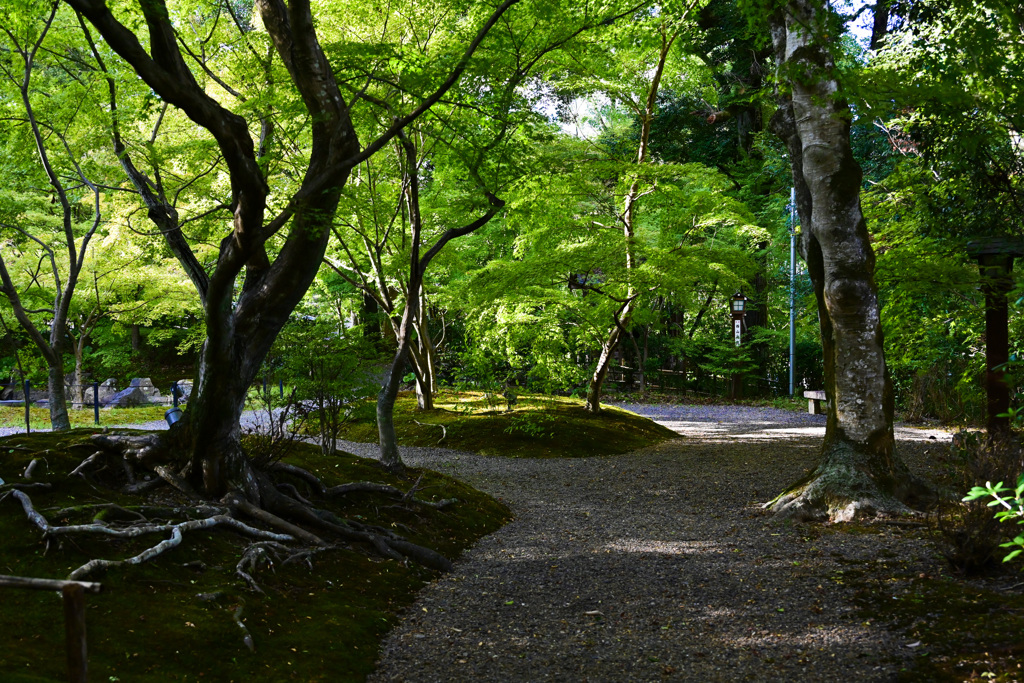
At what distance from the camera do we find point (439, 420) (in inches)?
513

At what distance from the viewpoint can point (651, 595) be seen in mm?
5156

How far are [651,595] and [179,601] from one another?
112 inches

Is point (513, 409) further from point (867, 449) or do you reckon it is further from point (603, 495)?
point (867, 449)

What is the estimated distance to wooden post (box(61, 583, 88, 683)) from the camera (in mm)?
2189

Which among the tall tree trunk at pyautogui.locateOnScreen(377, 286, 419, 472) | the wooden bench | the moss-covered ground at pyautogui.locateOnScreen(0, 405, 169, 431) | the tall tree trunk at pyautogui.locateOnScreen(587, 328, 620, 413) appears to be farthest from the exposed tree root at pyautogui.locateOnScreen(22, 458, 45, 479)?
the wooden bench

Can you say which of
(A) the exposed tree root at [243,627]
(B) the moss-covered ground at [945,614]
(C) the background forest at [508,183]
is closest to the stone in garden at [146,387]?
(C) the background forest at [508,183]

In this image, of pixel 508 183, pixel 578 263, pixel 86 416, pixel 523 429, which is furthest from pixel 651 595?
pixel 86 416

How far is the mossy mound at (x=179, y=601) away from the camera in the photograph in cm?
353

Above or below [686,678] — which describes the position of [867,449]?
above

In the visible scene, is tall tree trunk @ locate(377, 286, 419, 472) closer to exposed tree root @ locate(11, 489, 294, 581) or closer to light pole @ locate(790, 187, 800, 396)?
exposed tree root @ locate(11, 489, 294, 581)

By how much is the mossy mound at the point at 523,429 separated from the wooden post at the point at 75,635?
8.57m

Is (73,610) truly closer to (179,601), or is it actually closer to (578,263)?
(179,601)

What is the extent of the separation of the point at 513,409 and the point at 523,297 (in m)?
2.10

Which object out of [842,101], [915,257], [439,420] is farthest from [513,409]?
[842,101]
